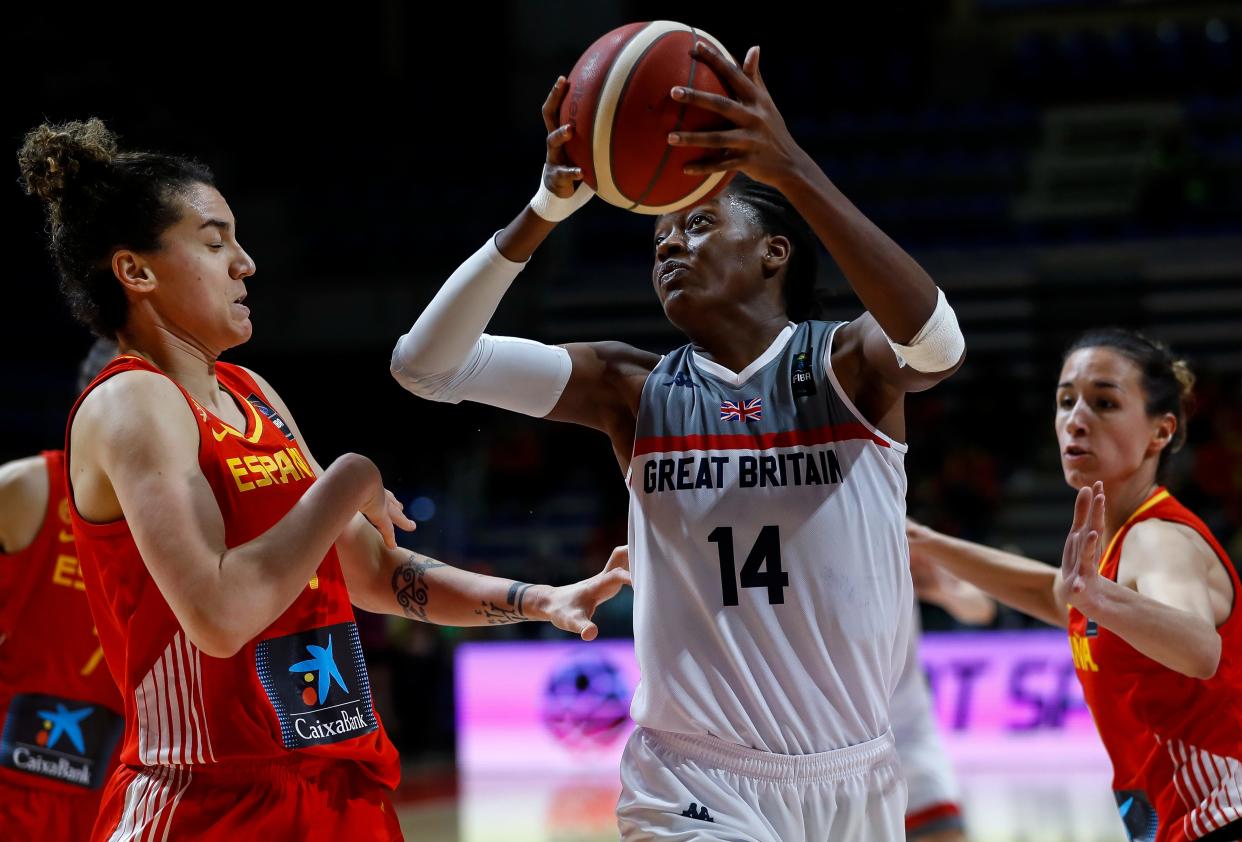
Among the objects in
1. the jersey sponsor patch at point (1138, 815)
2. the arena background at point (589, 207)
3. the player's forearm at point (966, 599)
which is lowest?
the jersey sponsor patch at point (1138, 815)

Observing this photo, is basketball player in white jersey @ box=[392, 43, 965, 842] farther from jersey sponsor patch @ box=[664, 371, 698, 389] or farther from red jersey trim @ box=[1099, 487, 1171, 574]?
red jersey trim @ box=[1099, 487, 1171, 574]

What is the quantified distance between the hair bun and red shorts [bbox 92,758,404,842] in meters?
1.10

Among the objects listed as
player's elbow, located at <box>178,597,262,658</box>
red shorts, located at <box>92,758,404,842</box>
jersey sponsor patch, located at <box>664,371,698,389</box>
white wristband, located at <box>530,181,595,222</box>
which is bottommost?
red shorts, located at <box>92,758,404,842</box>

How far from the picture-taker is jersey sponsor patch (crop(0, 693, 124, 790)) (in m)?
3.52

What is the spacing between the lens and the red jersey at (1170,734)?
326 cm

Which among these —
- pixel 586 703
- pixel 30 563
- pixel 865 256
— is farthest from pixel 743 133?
pixel 586 703

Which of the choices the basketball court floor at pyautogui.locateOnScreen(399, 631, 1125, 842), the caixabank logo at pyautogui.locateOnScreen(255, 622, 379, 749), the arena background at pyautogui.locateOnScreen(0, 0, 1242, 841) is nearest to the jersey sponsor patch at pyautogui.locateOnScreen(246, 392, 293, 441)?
the caixabank logo at pyautogui.locateOnScreen(255, 622, 379, 749)

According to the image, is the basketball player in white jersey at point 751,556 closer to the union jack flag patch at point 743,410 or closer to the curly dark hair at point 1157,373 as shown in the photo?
the union jack flag patch at point 743,410

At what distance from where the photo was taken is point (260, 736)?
2.44 meters

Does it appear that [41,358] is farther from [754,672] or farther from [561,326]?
[754,672]

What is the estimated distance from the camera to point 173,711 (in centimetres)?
244

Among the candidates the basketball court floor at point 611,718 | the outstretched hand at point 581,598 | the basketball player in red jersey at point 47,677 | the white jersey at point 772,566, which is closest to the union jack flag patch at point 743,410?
the white jersey at point 772,566

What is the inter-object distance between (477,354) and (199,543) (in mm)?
760

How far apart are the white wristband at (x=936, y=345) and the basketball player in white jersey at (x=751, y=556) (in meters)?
0.05
